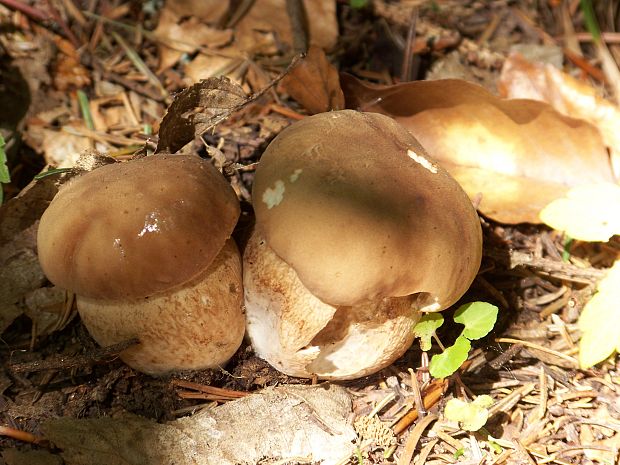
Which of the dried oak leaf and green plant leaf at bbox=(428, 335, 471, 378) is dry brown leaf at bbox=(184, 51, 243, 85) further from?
green plant leaf at bbox=(428, 335, 471, 378)

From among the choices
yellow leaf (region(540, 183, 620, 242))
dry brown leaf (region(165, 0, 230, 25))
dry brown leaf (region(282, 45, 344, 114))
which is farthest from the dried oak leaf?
yellow leaf (region(540, 183, 620, 242))

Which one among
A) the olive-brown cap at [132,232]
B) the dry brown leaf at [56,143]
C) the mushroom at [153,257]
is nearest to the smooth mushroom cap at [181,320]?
the mushroom at [153,257]

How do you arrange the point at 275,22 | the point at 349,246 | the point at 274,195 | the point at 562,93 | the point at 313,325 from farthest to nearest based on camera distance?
the point at 275,22
the point at 562,93
the point at 313,325
the point at 274,195
the point at 349,246

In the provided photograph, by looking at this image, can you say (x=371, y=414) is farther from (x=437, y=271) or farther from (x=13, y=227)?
(x=13, y=227)

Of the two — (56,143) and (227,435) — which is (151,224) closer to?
(227,435)

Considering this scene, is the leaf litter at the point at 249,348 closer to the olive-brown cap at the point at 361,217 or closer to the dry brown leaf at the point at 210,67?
the dry brown leaf at the point at 210,67

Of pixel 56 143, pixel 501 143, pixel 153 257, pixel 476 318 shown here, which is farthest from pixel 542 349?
pixel 56 143
